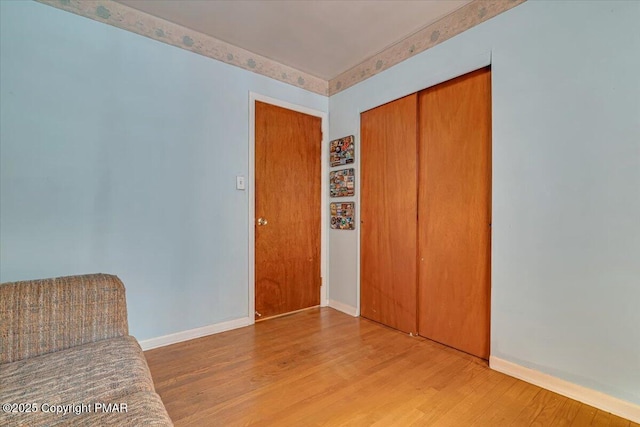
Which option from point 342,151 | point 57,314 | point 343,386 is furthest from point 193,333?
point 342,151

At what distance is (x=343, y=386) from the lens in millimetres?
1686

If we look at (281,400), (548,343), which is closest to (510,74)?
(548,343)

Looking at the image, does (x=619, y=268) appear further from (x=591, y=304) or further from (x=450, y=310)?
(x=450, y=310)

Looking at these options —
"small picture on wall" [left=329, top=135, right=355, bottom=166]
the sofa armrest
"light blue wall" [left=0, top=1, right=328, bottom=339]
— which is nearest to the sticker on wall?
"small picture on wall" [left=329, top=135, right=355, bottom=166]

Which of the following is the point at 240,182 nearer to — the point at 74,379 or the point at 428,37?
the point at 74,379

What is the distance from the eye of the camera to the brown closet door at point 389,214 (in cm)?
241

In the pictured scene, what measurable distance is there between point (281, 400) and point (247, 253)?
1326 mm

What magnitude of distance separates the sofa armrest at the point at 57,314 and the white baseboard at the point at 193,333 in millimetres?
903

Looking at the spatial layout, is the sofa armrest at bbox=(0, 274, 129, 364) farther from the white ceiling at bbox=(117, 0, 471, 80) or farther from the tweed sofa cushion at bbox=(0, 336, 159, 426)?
the white ceiling at bbox=(117, 0, 471, 80)

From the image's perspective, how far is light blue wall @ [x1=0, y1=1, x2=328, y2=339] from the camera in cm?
175

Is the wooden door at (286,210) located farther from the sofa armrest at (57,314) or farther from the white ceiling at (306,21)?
the sofa armrest at (57,314)

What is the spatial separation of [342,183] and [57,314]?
2.34 meters

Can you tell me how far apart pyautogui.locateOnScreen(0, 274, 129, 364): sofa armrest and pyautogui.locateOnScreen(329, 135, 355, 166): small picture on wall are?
2172mm

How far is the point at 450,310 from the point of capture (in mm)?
2162
